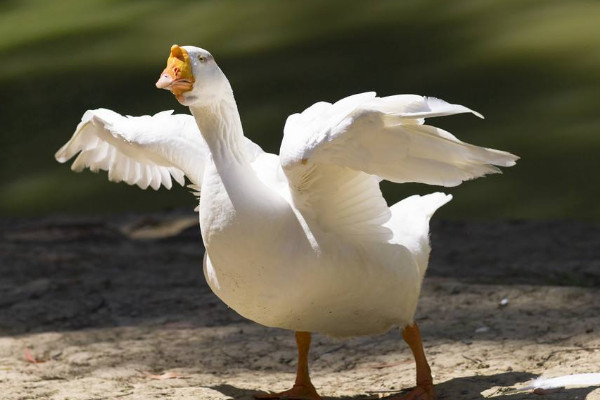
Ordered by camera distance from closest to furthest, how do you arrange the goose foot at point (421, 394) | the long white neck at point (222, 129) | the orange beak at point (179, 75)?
the orange beak at point (179, 75), the long white neck at point (222, 129), the goose foot at point (421, 394)

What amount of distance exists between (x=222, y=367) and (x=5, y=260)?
1983 millimetres

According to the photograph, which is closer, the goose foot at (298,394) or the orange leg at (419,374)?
the orange leg at (419,374)

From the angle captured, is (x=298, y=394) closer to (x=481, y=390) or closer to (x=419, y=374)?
(x=419, y=374)

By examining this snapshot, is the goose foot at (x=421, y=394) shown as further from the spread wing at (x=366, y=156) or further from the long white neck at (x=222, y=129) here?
the long white neck at (x=222, y=129)

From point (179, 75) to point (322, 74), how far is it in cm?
518

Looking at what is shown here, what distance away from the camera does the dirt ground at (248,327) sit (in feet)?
11.3

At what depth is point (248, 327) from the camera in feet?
13.8

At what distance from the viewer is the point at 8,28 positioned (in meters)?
9.80

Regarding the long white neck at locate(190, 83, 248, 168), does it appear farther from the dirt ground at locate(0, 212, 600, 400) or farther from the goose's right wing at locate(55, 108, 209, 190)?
the dirt ground at locate(0, 212, 600, 400)

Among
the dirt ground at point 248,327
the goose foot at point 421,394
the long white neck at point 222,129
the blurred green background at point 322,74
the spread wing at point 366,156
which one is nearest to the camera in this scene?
the spread wing at point 366,156

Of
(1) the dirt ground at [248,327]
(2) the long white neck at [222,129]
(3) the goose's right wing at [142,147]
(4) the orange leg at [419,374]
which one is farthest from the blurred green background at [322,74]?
(2) the long white neck at [222,129]

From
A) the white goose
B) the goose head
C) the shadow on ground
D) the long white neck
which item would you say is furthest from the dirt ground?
the goose head

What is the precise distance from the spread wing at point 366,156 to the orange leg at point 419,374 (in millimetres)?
389

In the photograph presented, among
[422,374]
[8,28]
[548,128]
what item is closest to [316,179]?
[422,374]
